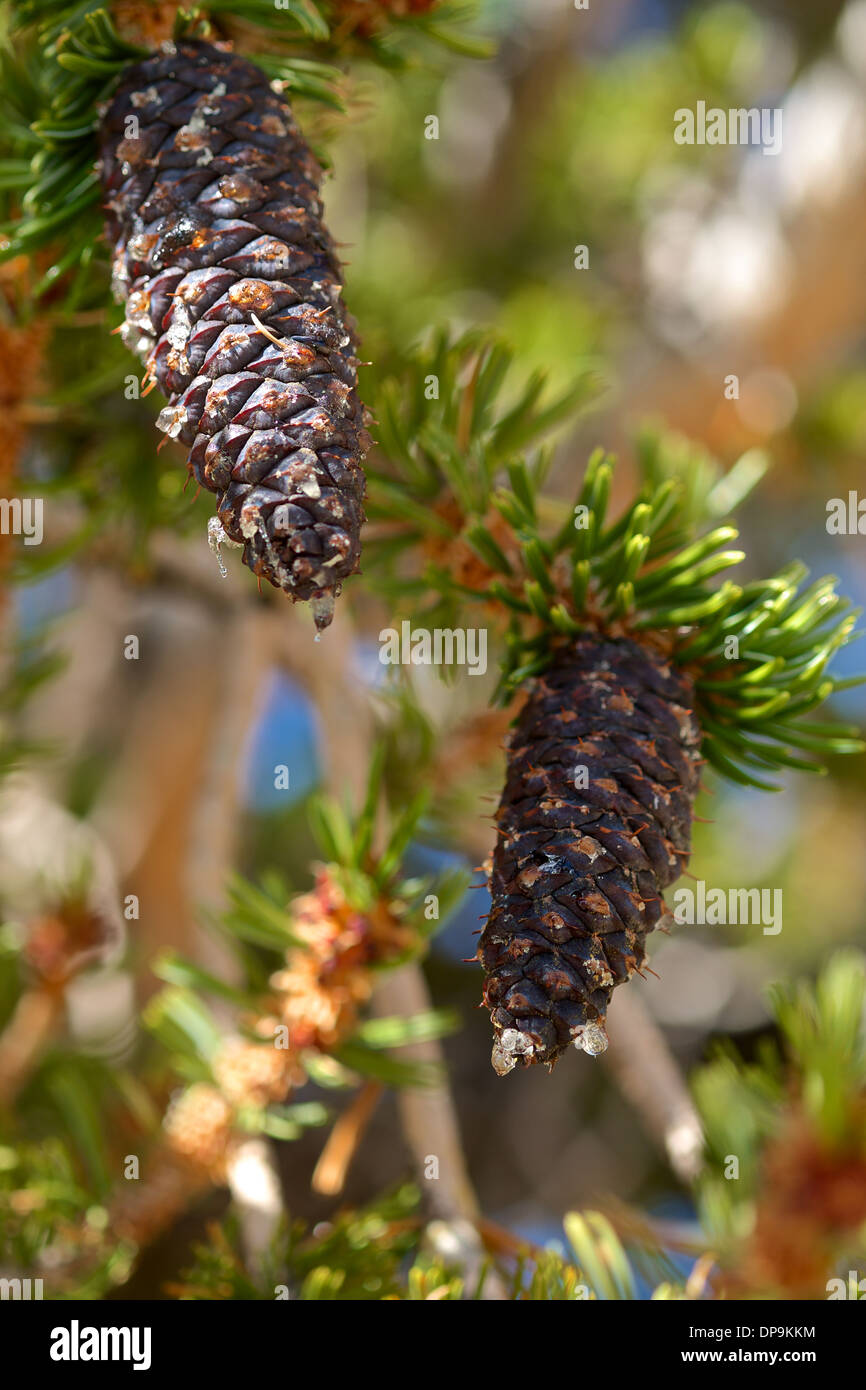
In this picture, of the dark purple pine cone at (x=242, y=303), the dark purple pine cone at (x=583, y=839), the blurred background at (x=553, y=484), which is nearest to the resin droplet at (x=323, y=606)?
the dark purple pine cone at (x=242, y=303)

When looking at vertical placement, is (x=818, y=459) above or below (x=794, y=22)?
below

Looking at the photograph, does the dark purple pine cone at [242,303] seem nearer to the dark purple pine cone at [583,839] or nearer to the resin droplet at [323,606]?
the resin droplet at [323,606]

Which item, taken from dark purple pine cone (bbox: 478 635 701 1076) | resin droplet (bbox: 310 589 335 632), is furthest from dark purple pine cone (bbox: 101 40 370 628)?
dark purple pine cone (bbox: 478 635 701 1076)

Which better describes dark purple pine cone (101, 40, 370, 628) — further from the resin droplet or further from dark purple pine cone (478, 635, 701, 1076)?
dark purple pine cone (478, 635, 701, 1076)

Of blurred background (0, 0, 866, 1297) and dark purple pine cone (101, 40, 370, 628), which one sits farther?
blurred background (0, 0, 866, 1297)

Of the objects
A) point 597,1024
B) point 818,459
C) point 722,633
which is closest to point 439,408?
point 722,633

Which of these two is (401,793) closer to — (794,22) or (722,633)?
(722,633)

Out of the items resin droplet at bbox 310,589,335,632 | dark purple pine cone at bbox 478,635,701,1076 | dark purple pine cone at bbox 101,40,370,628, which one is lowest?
dark purple pine cone at bbox 478,635,701,1076
